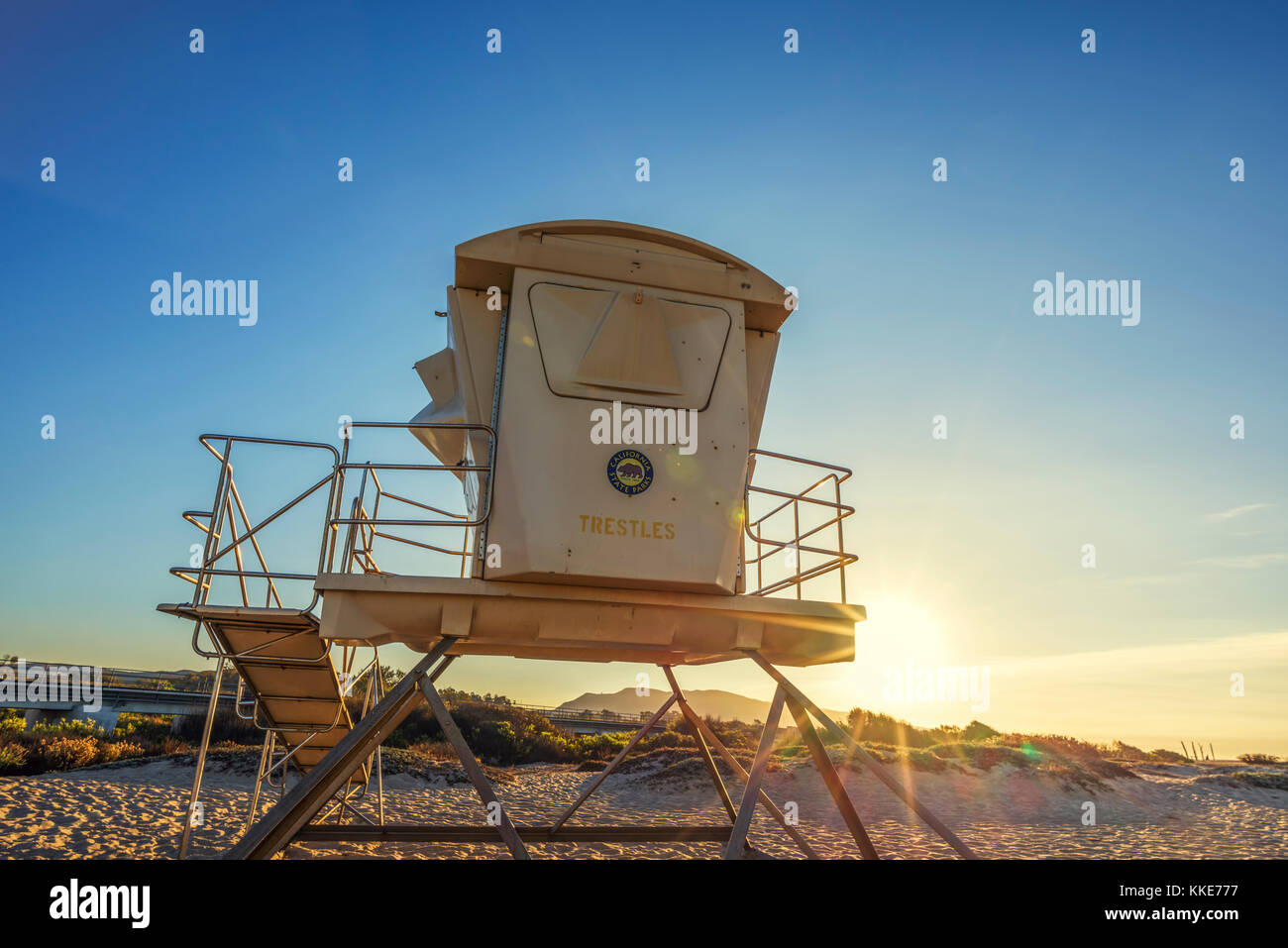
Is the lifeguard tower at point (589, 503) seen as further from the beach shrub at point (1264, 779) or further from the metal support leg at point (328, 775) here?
the beach shrub at point (1264, 779)

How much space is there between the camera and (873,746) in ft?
86.2

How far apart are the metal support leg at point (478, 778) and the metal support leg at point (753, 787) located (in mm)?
1699

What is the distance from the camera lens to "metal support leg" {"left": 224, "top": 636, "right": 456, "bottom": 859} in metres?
5.72

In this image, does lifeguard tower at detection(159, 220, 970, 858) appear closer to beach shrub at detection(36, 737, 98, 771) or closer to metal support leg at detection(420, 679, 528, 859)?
metal support leg at detection(420, 679, 528, 859)

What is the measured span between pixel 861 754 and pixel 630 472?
3.24 meters

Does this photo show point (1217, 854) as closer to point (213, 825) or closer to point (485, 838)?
point (485, 838)

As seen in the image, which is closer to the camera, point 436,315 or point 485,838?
point 436,315

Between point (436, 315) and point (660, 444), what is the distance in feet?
10.5

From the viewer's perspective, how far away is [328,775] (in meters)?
6.03

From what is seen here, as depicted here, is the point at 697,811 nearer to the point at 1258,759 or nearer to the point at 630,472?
the point at 630,472

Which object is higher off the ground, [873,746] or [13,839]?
[13,839]

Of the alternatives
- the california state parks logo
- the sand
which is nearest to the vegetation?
the sand

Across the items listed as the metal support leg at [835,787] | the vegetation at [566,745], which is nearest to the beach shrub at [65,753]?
the vegetation at [566,745]
